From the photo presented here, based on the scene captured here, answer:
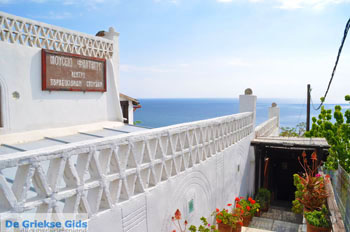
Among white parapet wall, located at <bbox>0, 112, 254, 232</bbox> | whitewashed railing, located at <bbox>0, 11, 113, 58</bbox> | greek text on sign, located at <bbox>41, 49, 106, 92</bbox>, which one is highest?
whitewashed railing, located at <bbox>0, 11, 113, 58</bbox>

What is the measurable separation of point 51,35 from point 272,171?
12868mm

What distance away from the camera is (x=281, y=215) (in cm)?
1091

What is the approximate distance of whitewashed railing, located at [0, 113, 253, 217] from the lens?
2.39 metres

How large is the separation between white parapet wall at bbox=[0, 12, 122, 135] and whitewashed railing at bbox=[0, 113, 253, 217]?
108 inches

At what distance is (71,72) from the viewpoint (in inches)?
294

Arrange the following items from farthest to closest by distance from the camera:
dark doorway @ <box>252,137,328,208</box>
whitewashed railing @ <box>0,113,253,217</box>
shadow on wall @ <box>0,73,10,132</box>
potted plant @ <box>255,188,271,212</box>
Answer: dark doorway @ <box>252,137,328,208</box>, potted plant @ <box>255,188,271,212</box>, shadow on wall @ <box>0,73,10,132</box>, whitewashed railing @ <box>0,113,253,217</box>

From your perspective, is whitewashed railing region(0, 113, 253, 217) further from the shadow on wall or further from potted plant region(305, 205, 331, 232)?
potted plant region(305, 205, 331, 232)

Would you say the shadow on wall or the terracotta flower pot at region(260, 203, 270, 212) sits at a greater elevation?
the shadow on wall

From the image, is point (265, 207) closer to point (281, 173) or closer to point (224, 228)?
point (281, 173)

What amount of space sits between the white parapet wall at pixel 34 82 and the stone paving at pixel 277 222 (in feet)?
20.2

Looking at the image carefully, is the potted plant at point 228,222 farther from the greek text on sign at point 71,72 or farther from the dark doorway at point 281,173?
the dark doorway at point 281,173

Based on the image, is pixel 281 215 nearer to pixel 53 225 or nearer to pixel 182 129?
pixel 182 129

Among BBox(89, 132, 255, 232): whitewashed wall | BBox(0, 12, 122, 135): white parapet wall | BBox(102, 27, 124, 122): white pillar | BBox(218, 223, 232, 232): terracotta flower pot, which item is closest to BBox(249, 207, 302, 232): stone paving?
BBox(89, 132, 255, 232): whitewashed wall

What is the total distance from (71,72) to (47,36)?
1048 millimetres
